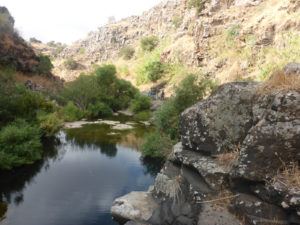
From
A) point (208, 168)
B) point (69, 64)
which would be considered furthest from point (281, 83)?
point (69, 64)

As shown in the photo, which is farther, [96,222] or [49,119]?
[49,119]

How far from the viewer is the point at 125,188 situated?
9.43 metres

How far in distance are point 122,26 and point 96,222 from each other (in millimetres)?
83528

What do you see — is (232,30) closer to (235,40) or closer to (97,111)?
(235,40)

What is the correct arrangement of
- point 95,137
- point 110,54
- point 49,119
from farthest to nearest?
point 110,54 < point 95,137 < point 49,119

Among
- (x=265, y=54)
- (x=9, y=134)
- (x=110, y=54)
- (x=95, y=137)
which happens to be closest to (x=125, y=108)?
(x=95, y=137)

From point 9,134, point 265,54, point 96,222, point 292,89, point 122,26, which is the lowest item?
point 96,222

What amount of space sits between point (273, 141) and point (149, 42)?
57795mm

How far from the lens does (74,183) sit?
9859 mm

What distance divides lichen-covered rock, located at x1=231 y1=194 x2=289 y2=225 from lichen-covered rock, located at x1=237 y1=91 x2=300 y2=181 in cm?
59

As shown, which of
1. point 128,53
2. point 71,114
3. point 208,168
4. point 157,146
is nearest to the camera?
point 208,168

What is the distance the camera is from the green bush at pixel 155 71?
42.0 metres

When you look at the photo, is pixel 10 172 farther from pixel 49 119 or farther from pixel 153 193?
pixel 153 193

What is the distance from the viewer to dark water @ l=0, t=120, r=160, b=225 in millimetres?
7480
